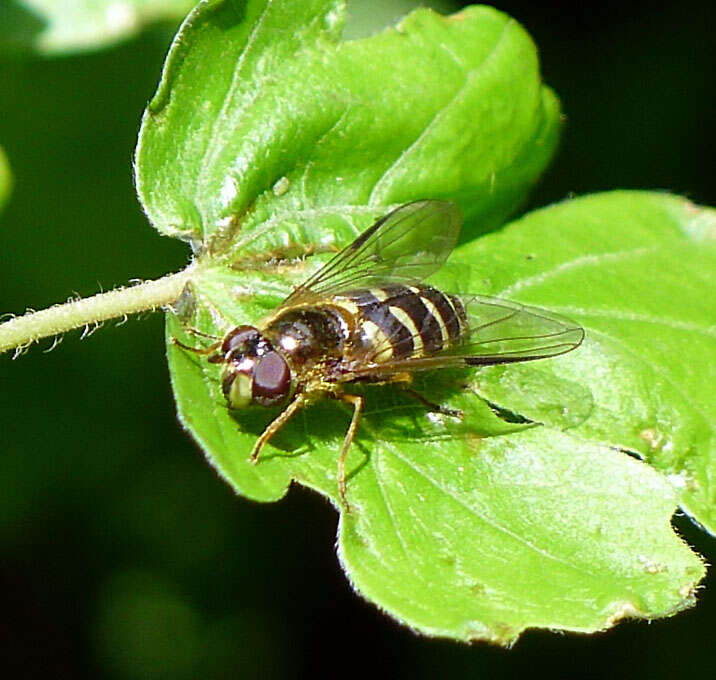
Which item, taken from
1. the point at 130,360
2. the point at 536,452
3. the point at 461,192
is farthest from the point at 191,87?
the point at 130,360

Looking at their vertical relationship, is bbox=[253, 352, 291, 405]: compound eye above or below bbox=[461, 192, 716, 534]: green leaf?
above

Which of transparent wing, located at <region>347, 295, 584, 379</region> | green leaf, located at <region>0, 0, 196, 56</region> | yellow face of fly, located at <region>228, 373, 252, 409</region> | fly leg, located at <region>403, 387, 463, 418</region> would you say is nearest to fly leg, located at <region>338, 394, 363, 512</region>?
transparent wing, located at <region>347, 295, 584, 379</region>

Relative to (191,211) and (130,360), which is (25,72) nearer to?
(130,360)

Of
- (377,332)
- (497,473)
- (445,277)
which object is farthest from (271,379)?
(445,277)

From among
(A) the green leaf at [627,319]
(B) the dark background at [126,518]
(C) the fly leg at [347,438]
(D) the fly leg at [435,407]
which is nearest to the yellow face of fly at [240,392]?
(C) the fly leg at [347,438]

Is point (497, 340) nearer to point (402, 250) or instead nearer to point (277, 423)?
point (402, 250)

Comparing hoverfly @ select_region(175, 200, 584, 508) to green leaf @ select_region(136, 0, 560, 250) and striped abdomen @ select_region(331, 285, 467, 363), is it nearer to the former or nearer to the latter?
striped abdomen @ select_region(331, 285, 467, 363)
